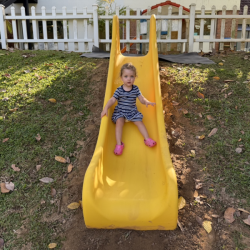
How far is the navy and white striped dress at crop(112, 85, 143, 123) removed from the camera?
3.46 meters

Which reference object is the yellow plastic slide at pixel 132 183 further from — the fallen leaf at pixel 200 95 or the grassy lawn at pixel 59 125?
the fallen leaf at pixel 200 95

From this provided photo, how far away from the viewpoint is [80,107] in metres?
4.38

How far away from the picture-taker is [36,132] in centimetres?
380

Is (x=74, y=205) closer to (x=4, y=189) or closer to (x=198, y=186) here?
(x=4, y=189)

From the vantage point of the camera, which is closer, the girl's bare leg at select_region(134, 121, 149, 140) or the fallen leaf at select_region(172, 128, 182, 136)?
the girl's bare leg at select_region(134, 121, 149, 140)

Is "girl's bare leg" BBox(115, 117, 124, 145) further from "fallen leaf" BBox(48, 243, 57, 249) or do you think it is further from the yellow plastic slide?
"fallen leaf" BBox(48, 243, 57, 249)

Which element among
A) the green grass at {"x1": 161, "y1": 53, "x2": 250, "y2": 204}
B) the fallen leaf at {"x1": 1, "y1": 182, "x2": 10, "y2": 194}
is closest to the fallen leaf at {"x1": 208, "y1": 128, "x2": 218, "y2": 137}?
the green grass at {"x1": 161, "y1": 53, "x2": 250, "y2": 204}

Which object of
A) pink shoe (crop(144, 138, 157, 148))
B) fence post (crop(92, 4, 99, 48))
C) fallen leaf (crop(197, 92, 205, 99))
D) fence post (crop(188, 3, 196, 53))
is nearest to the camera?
pink shoe (crop(144, 138, 157, 148))

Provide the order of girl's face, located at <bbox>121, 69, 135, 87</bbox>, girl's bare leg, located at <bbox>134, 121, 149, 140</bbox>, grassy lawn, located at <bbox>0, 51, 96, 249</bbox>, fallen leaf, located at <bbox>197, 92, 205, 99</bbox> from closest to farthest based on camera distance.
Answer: grassy lawn, located at <bbox>0, 51, 96, 249</bbox> → girl's bare leg, located at <bbox>134, 121, 149, 140</bbox> → girl's face, located at <bbox>121, 69, 135, 87</bbox> → fallen leaf, located at <bbox>197, 92, 205, 99</bbox>

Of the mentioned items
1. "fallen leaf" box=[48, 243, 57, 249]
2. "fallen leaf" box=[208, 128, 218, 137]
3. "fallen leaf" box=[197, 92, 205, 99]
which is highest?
"fallen leaf" box=[197, 92, 205, 99]

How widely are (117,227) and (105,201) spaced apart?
0.89ft

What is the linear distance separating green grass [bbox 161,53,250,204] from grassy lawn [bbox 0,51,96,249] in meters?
1.80

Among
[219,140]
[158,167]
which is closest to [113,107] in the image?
[158,167]

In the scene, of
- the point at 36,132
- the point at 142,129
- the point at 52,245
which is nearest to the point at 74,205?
the point at 52,245
